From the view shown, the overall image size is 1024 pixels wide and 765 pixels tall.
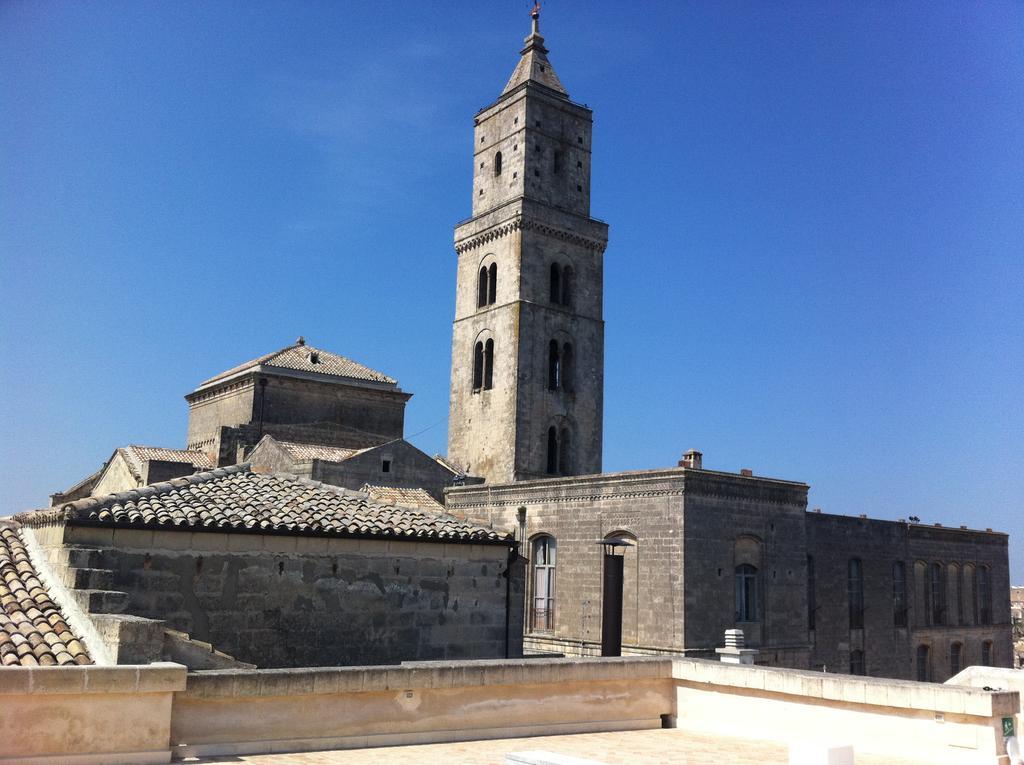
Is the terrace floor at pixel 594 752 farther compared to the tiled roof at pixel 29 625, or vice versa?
the tiled roof at pixel 29 625

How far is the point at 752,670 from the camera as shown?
1101cm

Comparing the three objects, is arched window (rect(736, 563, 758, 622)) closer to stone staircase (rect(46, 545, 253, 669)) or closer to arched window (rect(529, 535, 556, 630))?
arched window (rect(529, 535, 556, 630))

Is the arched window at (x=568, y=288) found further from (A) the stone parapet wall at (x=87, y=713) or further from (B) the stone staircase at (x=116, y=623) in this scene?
(A) the stone parapet wall at (x=87, y=713)

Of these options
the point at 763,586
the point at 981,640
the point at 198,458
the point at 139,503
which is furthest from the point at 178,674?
the point at 981,640

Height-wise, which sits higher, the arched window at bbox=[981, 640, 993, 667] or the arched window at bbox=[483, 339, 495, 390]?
the arched window at bbox=[483, 339, 495, 390]

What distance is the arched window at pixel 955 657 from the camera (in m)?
37.8

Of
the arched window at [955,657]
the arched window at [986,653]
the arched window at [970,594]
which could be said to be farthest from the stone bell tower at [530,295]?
the arched window at [986,653]

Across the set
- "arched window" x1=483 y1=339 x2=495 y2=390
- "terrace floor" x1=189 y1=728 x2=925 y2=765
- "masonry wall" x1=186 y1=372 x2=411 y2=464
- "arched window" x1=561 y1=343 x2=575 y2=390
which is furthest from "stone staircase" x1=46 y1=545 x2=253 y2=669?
"arched window" x1=561 y1=343 x2=575 y2=390

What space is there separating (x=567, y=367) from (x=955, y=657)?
65.6ft

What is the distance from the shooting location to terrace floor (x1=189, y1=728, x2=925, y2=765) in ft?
28.5

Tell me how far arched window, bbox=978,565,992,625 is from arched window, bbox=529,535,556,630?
67.3 ft

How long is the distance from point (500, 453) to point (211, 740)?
32.7 metres

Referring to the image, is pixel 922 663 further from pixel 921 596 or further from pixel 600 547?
pixel 600 547

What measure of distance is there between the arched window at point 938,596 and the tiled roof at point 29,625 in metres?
33.9
